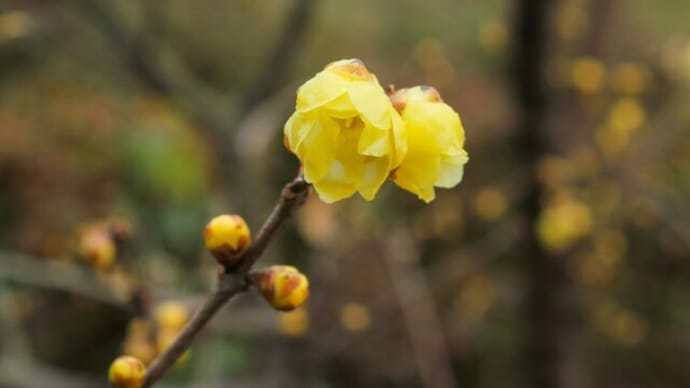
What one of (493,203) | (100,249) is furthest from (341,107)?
(493,203)

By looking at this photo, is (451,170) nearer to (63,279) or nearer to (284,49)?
(284,49)

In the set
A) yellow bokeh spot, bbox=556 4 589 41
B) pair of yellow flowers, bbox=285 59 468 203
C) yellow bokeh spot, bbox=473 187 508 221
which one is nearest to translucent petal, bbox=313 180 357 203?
pair of yellow flowers, bbox=285 59 468 203

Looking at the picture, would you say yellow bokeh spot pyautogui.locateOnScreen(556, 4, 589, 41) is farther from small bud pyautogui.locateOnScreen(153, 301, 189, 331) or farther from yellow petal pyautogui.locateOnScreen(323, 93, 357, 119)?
yellow petal pyautogui.locateOnScreen(323, 93, 357, 119)

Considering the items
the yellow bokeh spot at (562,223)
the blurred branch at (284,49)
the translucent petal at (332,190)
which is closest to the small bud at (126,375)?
the translucent petal at (332,190)

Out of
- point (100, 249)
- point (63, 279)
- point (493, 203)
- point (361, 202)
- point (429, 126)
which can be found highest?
point (429, 126)

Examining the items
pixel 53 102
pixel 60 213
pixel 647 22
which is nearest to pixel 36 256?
pixel 60 213

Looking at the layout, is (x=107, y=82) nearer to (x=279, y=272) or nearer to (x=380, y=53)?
(x=380, y=53)

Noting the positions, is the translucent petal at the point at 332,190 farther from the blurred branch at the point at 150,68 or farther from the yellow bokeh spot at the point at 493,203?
the yellow bokeh spot at the point at 493,203
